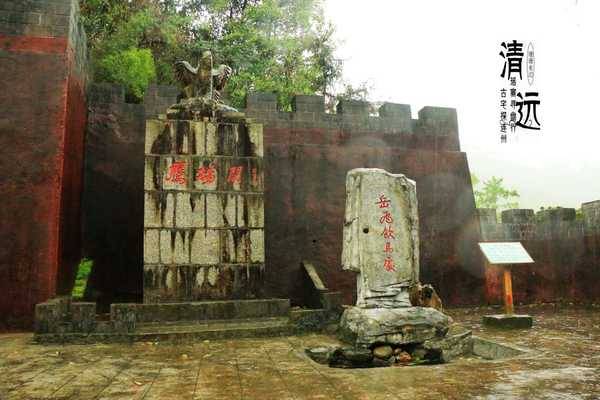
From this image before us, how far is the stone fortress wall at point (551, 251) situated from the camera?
11.4m

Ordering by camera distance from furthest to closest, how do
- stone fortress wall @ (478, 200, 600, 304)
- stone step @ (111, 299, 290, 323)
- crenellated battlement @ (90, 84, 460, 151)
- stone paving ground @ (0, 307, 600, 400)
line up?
1. stone fortress wall @ (478, 200, 600, 304)
2. crenellated battlement @ (90, 84, 460, 151)
3. stone step @ (111, 299, 290, 323)
4. stone paving ground @ (0, 307, 600, 400)

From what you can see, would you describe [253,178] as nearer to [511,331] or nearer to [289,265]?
[289,265]

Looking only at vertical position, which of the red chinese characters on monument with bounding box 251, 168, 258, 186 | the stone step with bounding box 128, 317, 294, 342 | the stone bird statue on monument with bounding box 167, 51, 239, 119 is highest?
the stone bird statue on monument with bounding box 167, 51, 239, 119

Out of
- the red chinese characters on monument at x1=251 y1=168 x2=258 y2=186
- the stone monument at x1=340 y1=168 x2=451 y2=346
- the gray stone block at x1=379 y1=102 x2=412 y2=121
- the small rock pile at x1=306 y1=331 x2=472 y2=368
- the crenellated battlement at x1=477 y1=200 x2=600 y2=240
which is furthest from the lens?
the crenellated battlement at x1=477 y1=200 x2=600 y2=240

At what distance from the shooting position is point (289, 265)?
10008 millimetres

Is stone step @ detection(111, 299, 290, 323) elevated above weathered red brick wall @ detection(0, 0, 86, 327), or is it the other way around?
weathered red brick wall @ detection(0, 0, 86, 327)

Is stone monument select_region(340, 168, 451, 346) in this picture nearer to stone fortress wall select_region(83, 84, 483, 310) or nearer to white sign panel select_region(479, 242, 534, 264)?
white sign panel select_region(479, 242, 534, 264)

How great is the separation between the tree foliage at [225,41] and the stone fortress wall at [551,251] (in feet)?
22.5

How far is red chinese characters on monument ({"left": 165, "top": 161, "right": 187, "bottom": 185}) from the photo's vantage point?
7465mm

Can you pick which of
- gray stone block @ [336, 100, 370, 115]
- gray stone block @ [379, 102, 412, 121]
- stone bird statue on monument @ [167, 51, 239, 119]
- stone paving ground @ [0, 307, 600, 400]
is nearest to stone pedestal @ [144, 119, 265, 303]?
stone bird statue on monument @ [167, 51, 239, 119]

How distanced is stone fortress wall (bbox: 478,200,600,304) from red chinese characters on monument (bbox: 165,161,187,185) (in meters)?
7.32

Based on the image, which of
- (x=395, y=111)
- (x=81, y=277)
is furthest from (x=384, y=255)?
(x=395, y=111)

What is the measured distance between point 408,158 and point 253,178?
15.4 ft

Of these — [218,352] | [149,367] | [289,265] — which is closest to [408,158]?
[289,265]
